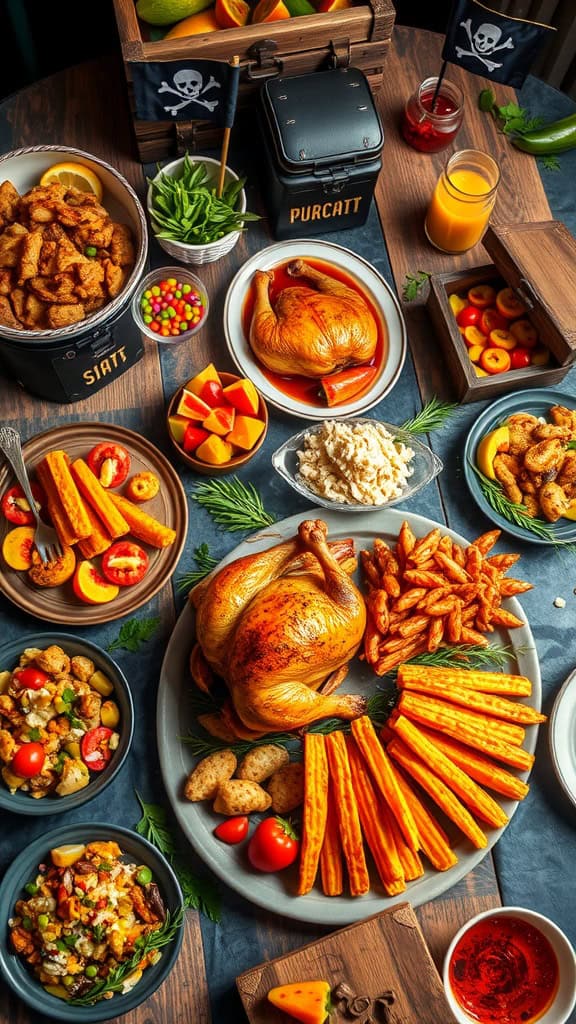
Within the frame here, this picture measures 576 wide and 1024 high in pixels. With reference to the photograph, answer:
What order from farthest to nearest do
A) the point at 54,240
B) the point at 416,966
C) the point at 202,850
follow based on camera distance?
the point at 54,240
the point at 202,850
the point at 416,966

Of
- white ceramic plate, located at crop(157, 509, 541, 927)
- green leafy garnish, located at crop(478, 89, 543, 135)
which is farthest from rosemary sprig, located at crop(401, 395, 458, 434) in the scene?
green leafy garnish, located at crop(478, 89, 543, 135)

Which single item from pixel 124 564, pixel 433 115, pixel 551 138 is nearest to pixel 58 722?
pixel 124 564

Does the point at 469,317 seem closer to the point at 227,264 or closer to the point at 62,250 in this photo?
the point at 227,264

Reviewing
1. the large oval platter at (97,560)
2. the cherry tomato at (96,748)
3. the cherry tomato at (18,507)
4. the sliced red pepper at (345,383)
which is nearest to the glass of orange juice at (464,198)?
the sliced red pepper at (345,383)

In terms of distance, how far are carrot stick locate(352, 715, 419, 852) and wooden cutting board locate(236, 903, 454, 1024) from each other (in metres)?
0.22

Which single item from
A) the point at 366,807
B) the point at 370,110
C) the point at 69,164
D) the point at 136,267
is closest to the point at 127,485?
the point at 136,267

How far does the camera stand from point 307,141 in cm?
309

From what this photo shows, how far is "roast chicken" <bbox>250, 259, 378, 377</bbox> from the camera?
307 centimetres

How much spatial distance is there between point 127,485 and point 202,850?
44.1 inches

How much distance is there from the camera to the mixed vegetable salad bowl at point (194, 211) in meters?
3.16

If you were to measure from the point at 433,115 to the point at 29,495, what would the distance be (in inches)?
75.6

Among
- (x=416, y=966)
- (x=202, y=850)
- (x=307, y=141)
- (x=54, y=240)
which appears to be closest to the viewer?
(x=416, y=966)

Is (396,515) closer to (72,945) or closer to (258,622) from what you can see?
(258,622)

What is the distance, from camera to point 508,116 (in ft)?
11.7
